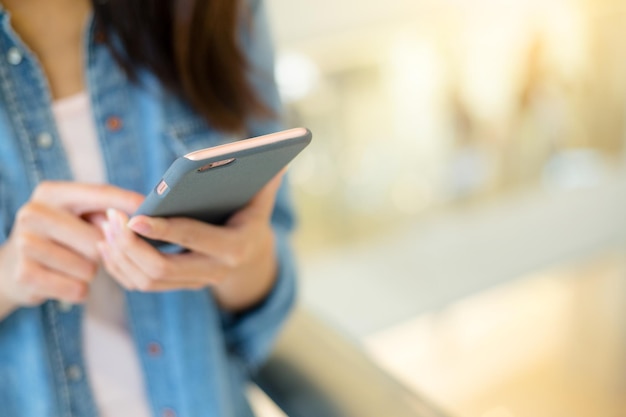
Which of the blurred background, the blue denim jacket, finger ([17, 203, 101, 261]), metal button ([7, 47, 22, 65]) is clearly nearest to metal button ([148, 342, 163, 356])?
the blue denim jacket

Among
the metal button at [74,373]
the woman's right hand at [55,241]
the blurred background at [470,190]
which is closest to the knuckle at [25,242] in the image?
the woman's right hand at [55,241]

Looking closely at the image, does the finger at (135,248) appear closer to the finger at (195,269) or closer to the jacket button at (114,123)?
the finger at (195,269)

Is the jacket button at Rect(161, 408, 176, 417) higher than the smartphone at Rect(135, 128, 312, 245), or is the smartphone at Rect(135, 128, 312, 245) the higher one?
the smartphone at Rect(135, 128, 312, 245)

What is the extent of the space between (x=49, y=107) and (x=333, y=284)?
1.07 m

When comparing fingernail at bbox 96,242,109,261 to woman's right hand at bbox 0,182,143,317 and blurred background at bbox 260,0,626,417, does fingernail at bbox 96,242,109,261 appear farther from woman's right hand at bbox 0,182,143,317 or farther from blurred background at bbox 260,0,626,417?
blurred background at bbox 260,0,626,417

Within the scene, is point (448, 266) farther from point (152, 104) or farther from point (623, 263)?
point (152, 104)

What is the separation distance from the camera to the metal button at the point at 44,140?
0.39 meters

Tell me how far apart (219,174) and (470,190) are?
138 centimetres

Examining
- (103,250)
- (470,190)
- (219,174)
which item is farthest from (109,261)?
(470,190)

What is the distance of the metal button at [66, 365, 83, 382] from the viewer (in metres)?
0.40

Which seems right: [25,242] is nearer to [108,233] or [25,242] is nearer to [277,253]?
[108,233]

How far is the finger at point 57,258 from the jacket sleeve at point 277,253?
15 cm

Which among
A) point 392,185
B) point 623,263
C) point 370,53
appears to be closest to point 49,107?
point 370,53

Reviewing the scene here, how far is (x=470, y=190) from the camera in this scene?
5.14ft
